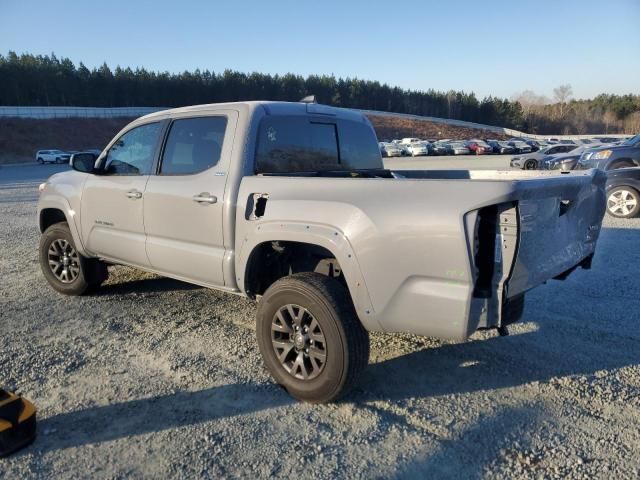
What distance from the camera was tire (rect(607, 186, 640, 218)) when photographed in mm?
9648

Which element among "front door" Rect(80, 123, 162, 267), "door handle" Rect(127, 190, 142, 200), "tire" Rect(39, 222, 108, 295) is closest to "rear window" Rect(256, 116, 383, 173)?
"front door" Rect(80, 123, 162, 267)

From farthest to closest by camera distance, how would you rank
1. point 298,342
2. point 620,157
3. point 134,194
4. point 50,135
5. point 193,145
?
point 50,135 < point 620,157 < point 134,194 < point 193,145 < point 298,342

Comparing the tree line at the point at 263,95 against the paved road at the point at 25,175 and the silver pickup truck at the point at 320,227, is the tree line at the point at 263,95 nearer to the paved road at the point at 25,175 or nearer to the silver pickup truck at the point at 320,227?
the paved road at the point at 25,175

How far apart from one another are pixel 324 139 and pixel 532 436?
2.80m

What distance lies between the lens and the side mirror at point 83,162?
4.91m

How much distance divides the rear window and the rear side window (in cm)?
37

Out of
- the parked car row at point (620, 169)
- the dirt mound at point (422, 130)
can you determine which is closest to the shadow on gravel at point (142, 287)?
the parked car row at point (620, 169)

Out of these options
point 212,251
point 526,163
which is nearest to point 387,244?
point 212,251

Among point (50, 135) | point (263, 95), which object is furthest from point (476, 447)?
point (263, 95)

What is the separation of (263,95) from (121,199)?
94.8 m

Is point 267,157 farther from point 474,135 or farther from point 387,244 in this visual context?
point 474,135

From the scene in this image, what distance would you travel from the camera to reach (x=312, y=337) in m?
3.19

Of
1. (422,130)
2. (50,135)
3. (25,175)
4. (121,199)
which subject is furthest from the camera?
(422,130)

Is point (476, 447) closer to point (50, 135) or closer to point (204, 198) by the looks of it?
point (204, 198)
